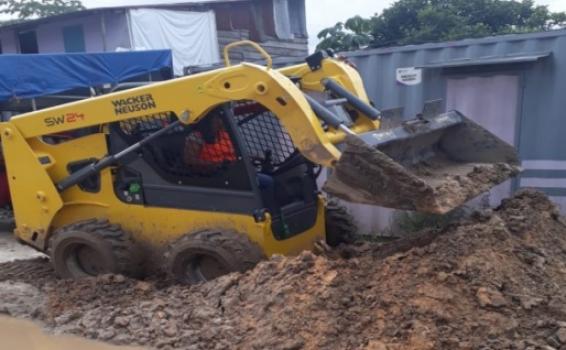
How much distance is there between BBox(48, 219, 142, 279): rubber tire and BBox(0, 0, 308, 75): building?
10.3 metres

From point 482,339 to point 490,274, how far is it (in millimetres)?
572

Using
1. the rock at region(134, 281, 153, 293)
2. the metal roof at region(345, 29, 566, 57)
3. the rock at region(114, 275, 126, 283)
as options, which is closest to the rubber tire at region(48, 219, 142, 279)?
the rock at region(114, 275, 126, 283)

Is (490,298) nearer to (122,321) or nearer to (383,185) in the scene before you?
(383,185)

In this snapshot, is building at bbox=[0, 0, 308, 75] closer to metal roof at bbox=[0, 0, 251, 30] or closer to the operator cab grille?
metal roof at bbox=[0, 0, 251, 30]

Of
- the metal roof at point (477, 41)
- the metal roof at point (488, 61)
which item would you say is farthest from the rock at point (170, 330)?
the metal roof at point (477, 41)

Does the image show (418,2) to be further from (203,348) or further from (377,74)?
(203,348)

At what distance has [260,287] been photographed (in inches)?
168

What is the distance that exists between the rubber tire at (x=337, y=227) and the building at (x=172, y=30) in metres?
10.5

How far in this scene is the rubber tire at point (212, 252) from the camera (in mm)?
4746

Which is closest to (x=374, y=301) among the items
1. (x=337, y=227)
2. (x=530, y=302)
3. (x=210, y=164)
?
(x=530, y=302)

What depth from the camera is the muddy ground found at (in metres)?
3.50

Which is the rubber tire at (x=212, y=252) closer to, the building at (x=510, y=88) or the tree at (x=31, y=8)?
the building at (x=510, y=88)

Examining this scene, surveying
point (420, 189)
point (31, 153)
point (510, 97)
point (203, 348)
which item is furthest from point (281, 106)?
point (510, 97)

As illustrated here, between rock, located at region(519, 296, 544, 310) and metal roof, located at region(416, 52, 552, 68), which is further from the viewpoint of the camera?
metal roof, located at region(416, 52, 552, 68)
